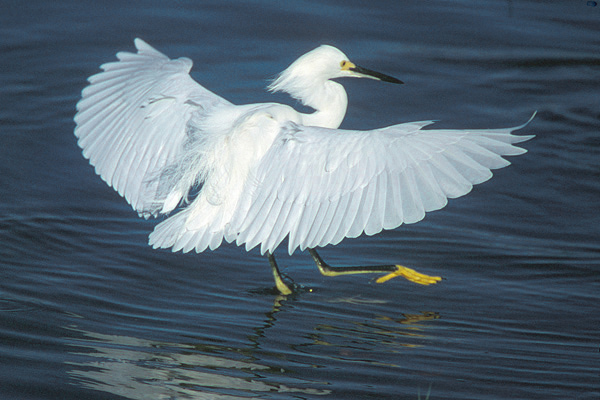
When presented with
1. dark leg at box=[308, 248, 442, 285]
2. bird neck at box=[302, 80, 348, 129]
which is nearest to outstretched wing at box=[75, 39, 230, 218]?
bird neck at box=[302, 80, 348, 129]

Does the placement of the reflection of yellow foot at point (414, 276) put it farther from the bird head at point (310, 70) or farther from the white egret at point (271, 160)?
the bird head at point (310, 70)

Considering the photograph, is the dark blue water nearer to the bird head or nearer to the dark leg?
the dark leg

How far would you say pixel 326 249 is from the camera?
19.0 ft

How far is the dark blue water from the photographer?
4129mm

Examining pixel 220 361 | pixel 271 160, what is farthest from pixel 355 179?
pixel 220 361

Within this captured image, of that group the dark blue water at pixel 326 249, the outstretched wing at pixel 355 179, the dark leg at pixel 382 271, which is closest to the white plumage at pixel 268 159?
the outstretched wing at pixel 355 179

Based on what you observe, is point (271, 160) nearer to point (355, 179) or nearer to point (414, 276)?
point (355, 179)

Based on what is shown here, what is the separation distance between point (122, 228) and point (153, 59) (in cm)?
123

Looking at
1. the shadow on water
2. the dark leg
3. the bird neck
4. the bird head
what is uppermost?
the bird head

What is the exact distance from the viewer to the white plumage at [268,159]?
14.1ft

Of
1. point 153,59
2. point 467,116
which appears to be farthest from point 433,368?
point 467,116

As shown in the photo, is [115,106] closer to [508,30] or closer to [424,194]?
[424,194]

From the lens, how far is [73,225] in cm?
580

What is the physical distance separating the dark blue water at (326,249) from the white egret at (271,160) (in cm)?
36
